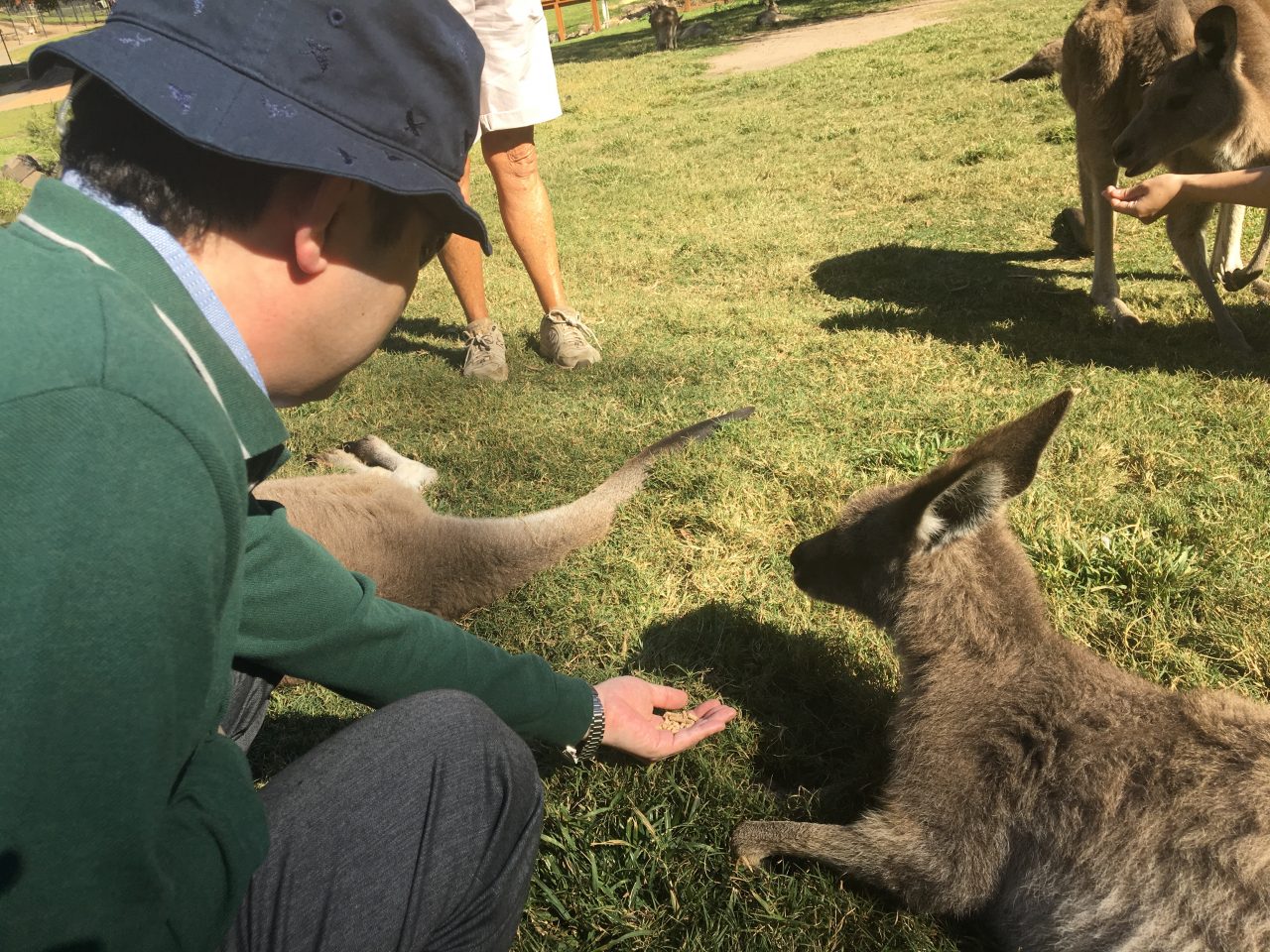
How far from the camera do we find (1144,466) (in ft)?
11.3

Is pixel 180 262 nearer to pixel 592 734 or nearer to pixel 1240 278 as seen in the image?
pixel 592 734

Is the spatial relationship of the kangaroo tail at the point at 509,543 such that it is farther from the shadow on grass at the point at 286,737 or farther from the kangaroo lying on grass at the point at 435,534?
the shadow on grass at the point at 286,737

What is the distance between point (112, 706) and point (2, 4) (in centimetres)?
5682

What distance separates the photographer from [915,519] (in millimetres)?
2273

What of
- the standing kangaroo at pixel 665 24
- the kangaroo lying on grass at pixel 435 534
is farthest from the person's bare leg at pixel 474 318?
the standing kangaroo at pixel 665 24

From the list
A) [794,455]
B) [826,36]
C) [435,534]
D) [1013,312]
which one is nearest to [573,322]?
[794,455]

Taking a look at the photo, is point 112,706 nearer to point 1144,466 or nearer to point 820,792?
point 820,792

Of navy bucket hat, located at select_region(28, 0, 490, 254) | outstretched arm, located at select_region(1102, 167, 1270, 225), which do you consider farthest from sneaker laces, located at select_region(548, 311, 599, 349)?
navy bucket hat, located at select_region(28, 0, 490, 254)

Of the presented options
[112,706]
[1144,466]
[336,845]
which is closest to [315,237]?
[112,706]

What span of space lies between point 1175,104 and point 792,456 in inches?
114

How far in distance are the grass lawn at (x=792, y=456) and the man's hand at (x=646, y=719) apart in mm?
84

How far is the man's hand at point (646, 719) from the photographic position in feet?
7.22

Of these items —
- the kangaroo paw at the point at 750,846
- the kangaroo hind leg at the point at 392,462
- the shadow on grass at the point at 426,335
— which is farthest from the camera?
the shadow on grass at the point at 426,335

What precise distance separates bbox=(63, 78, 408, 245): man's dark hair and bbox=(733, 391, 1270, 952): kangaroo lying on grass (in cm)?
153
